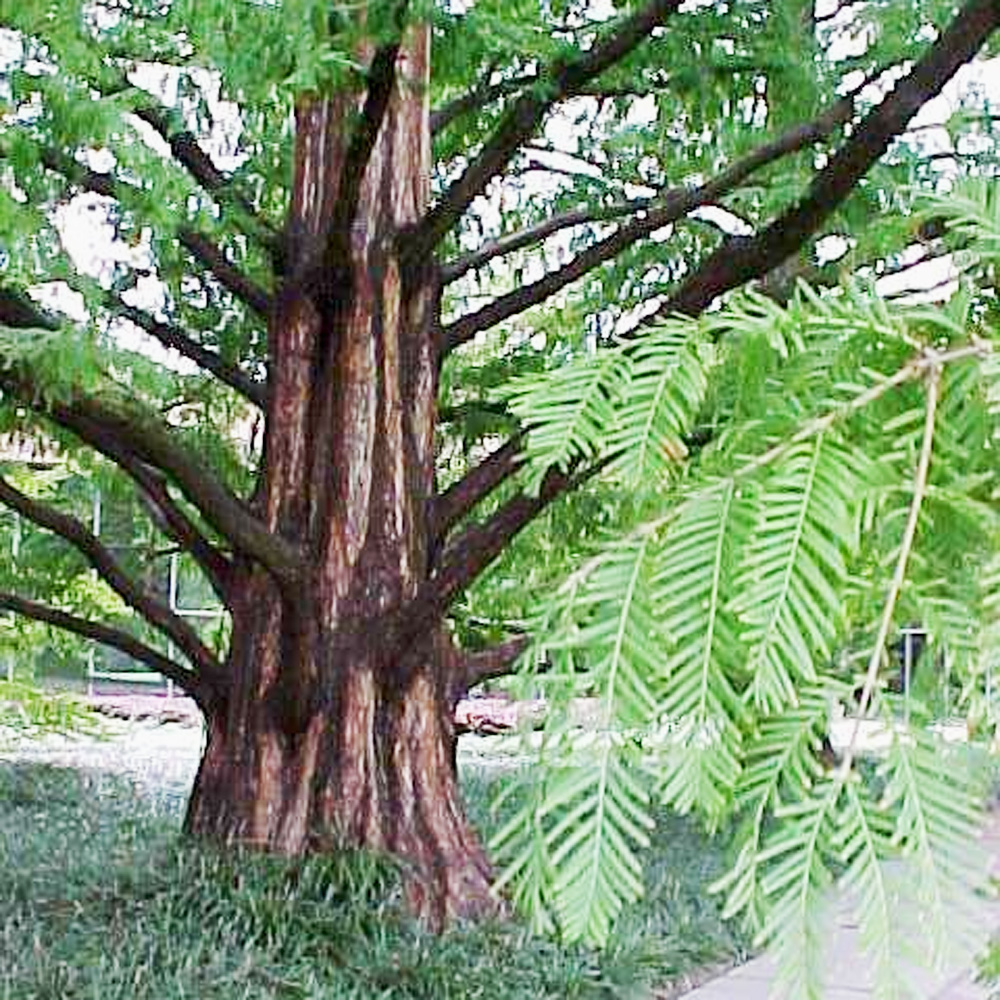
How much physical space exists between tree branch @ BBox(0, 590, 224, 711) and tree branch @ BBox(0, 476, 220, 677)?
0.06 meters

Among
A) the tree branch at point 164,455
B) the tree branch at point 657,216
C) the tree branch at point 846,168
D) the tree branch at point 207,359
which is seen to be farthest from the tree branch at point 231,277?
→ the tree branch at point 846,168

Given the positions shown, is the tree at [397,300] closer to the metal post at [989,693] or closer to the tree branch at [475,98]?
the tree branch at [475,98]

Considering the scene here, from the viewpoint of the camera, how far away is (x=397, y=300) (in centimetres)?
690

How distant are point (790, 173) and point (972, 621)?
18.2 feet

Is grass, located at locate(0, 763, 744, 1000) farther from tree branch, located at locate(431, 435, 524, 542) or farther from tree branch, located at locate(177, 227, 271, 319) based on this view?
tree branch, located at locate(177, 227, 271, 319)

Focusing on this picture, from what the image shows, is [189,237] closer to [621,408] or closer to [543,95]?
[543,95]

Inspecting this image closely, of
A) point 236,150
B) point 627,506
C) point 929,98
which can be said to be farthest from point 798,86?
point 627,506

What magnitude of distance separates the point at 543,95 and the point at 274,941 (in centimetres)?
297

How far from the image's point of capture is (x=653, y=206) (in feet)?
21.5

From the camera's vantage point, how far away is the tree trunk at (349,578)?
645 centimetres

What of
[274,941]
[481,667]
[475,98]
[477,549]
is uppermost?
[475,98]

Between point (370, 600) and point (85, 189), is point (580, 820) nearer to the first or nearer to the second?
point (85, 189)

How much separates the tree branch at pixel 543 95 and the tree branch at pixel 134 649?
202 centimetres

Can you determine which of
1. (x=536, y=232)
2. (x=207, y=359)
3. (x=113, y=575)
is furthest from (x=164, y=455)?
(x=536, y=232)
